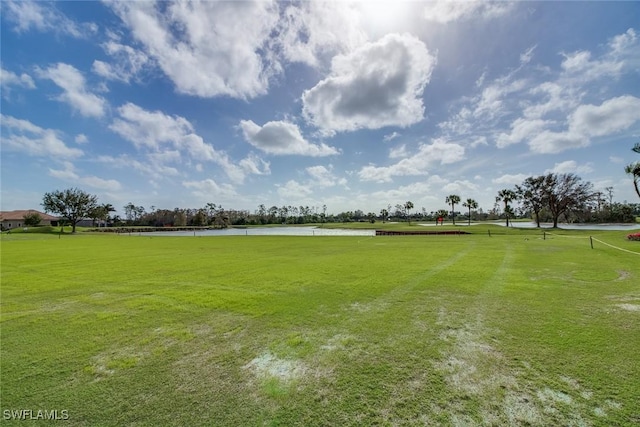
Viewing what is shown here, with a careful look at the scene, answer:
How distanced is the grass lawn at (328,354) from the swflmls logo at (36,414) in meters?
0.06

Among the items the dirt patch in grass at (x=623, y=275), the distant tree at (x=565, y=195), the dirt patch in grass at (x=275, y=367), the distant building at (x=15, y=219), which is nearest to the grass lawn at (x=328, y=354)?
the dirt patch in grass at (x=275, y=367)

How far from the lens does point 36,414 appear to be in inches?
123

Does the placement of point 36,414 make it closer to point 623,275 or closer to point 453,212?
point 623,275

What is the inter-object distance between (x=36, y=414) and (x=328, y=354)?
11.7 feet

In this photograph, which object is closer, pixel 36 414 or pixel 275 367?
pixel 36 414

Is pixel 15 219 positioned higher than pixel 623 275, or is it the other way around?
pixel 15 219

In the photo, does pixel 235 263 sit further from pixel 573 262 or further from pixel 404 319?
pixel 573 262

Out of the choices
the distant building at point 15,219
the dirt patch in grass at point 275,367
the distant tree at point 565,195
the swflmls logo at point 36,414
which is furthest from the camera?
the distant building at point 15,219

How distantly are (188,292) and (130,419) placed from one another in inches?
227

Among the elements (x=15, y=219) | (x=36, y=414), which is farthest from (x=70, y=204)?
(x=36, y=414)

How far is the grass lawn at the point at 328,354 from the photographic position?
3082 mm

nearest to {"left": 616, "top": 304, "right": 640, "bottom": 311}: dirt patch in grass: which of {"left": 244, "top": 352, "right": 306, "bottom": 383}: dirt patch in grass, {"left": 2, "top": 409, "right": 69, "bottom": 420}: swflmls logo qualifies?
{"left": 244, "top": 352, "right": 306, "bottom": 383}: dirt patch in grass

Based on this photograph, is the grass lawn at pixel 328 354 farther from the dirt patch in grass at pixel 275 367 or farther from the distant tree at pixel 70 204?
the distant tree at pixel 70 204

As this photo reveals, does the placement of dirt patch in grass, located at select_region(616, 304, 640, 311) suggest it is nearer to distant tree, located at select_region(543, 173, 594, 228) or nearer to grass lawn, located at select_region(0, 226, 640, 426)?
grass lawn, located at select_region(0, 226, 640, 426)
